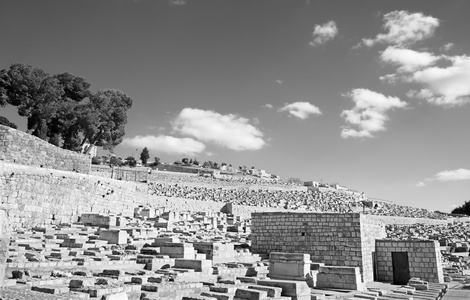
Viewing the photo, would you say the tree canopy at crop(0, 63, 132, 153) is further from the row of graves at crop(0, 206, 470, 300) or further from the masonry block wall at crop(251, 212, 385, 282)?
the masonry block wall at crop(251, 212, 385, 282)

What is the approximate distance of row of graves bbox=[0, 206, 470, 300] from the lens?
21.1 ft

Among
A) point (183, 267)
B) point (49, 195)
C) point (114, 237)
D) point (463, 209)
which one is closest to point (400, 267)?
point (183, 267)

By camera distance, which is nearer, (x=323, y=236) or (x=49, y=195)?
(x=323, y=236)

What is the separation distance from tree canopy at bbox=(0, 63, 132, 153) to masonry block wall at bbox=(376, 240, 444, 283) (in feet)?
75.2

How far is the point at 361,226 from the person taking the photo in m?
13.3

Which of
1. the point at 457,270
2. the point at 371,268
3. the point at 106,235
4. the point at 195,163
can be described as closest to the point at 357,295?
the point at 371,268

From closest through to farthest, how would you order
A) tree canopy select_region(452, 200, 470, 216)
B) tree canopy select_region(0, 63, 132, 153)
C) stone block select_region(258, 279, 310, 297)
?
stone block select_region(258, 279, 310, 297) → tree canopy select_region(0, 63, 132, 153) → tree canopy select_region(452, 200, 470, 216)

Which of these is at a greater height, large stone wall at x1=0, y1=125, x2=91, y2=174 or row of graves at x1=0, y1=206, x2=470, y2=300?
large stone wall at x1=0, y1=125, x2=91, y2=174

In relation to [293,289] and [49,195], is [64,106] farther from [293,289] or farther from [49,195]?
[293,289]

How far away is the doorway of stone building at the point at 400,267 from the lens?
13.5m

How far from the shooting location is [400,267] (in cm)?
1361

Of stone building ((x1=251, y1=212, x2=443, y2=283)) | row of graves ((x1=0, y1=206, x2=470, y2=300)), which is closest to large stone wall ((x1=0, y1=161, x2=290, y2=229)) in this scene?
row of graves ((x1=0, y1=206, x2=470, y2=300))

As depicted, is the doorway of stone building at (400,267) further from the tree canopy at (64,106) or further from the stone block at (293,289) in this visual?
the tree canopy at (64,106)

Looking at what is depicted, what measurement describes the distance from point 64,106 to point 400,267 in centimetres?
2478
